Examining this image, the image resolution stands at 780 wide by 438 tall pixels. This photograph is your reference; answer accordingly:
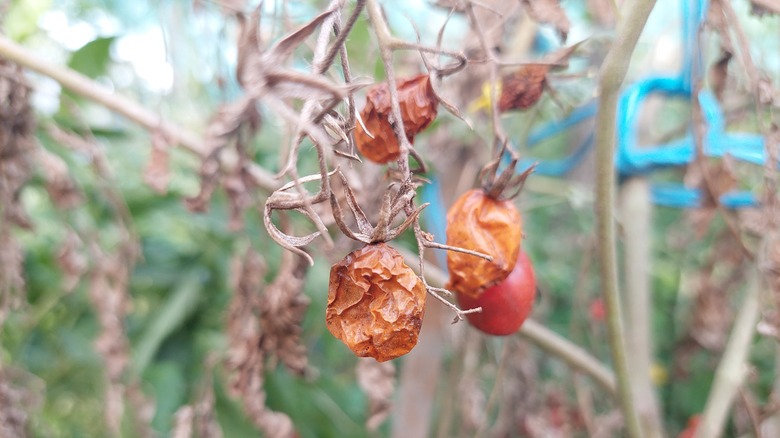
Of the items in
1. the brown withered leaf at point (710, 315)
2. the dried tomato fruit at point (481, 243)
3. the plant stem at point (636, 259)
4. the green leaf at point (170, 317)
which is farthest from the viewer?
the brown withered leaf at point (710, 315)

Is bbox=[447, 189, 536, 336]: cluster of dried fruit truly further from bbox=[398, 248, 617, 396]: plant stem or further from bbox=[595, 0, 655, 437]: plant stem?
bbox=[398, 248, 617, 396]: plant stem

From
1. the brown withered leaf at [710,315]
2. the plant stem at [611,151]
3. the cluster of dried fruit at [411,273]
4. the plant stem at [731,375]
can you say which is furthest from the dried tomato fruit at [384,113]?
the brown withered leaf at [710,315]

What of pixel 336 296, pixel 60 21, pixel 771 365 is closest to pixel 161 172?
pixel 336 296

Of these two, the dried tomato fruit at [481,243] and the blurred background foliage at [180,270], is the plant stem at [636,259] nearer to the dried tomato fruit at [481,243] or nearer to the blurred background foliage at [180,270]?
the blurred background foliage at [180,270]

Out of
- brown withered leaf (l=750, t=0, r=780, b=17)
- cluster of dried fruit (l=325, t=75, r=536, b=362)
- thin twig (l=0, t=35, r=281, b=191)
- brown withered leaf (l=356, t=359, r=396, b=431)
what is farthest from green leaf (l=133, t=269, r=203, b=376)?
brown withered leaf (l=750, t=0, r=780, b=17)

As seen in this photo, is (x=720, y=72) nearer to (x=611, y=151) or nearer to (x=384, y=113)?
(x=611, y=151)

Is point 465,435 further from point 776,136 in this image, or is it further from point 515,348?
point 776,136
